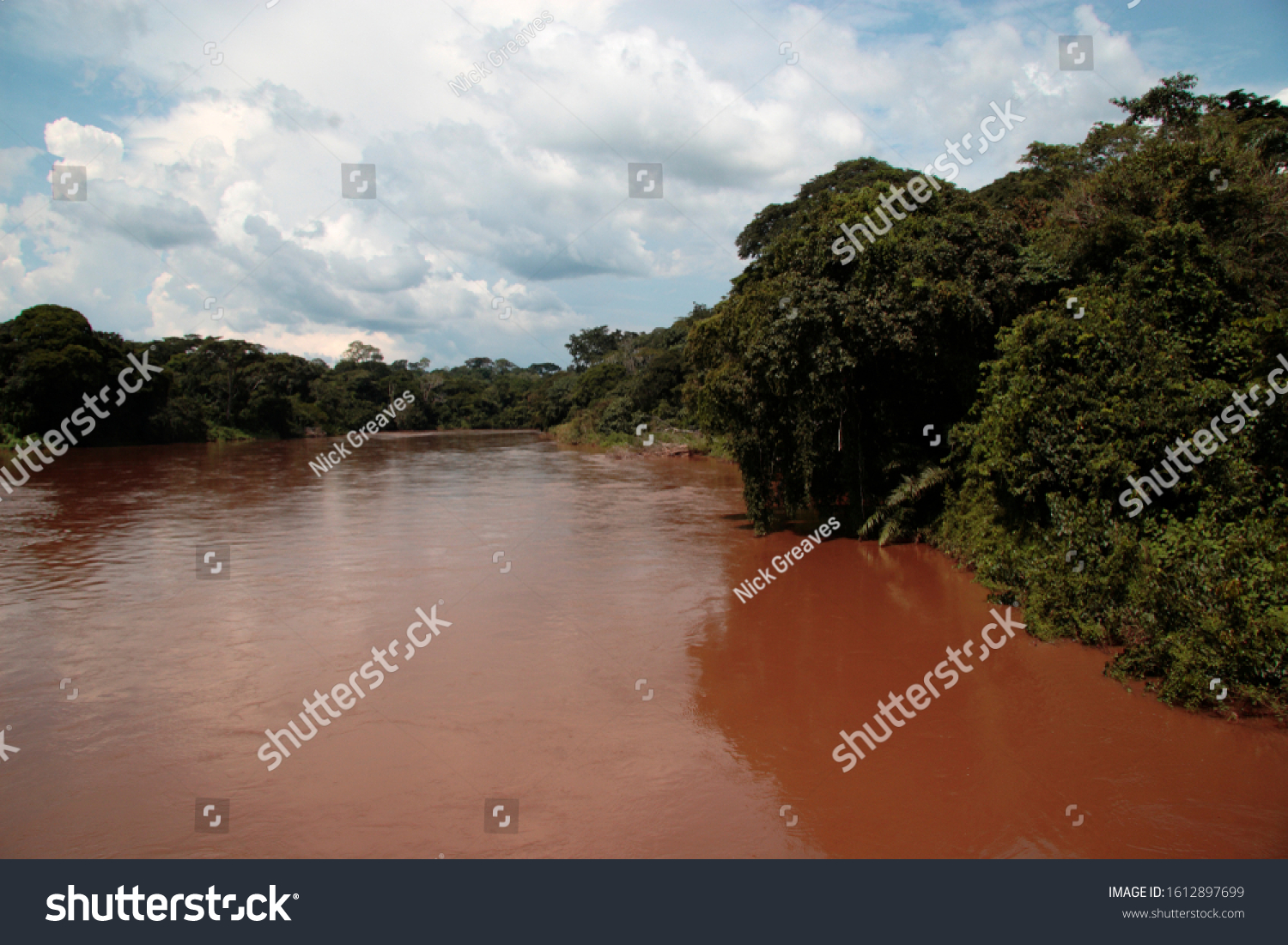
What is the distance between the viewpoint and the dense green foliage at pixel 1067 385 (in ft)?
24.2

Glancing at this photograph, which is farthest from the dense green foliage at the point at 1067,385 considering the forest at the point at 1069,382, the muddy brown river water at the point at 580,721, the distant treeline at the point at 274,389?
the distant treeline at the point at 274,389

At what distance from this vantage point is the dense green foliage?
24.2 feet

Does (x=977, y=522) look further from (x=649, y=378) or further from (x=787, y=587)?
(x=649, y=378)

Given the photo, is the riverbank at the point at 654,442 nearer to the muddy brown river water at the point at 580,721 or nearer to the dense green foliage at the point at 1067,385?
the dense green foliage at the point at 1067,385

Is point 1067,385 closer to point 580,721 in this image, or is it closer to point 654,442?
point 580,721

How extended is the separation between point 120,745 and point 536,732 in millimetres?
3433

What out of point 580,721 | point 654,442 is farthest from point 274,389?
point 580,721

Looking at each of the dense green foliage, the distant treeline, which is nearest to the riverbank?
the distant treeline

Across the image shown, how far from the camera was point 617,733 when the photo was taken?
21.5 feet

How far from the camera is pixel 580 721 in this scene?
→ 6.83 meters

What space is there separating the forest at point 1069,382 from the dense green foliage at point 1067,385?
0.10ft

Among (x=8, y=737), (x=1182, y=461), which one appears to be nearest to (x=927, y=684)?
(x=1182, y=461)

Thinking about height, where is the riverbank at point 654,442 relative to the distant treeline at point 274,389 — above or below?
below

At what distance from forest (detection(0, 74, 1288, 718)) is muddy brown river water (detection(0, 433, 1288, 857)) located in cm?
72
